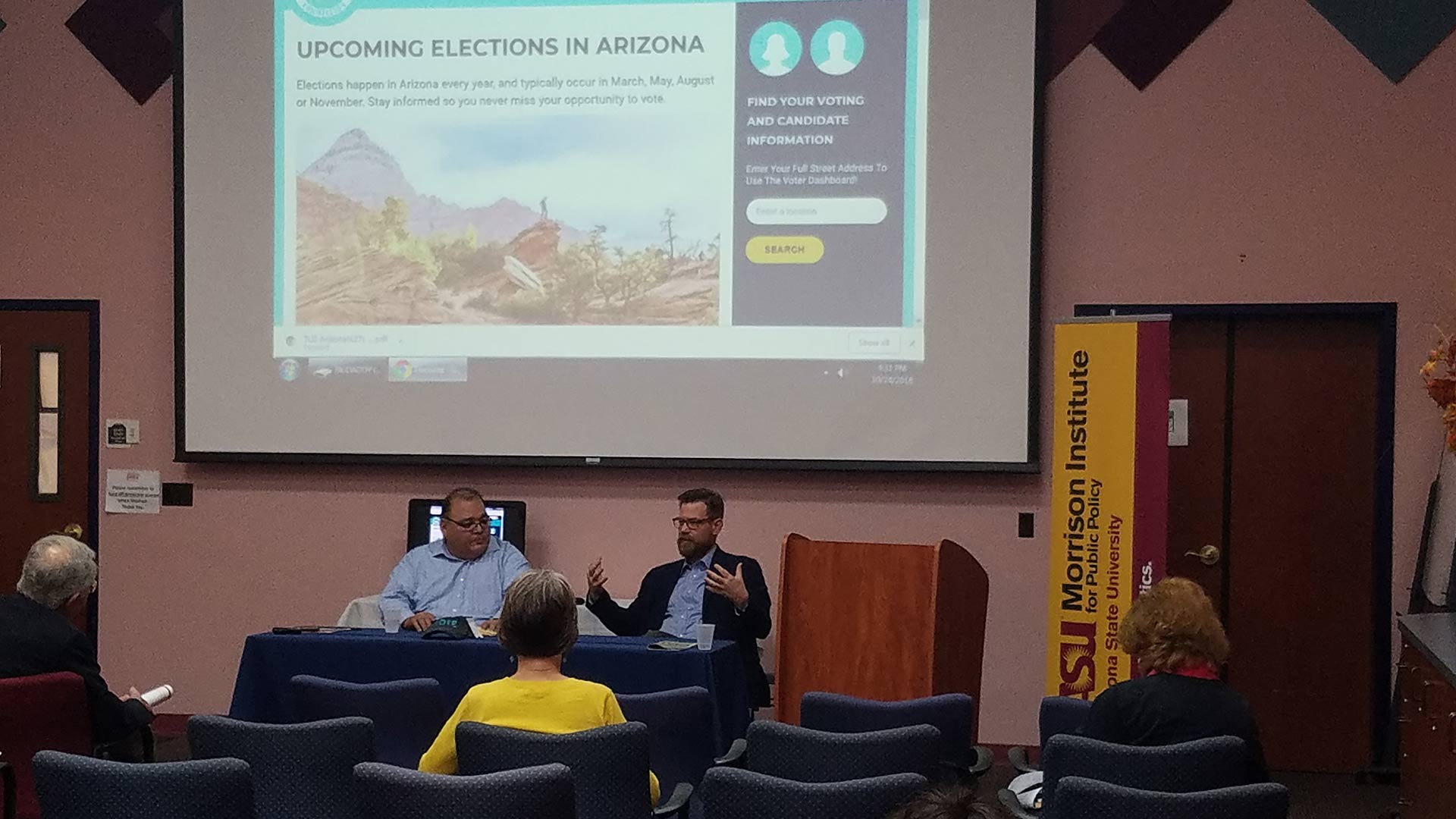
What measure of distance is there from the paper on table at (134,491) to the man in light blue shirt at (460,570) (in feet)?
5.36

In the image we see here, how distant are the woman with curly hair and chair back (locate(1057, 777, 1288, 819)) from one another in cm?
60

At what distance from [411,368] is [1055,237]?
9.51ft

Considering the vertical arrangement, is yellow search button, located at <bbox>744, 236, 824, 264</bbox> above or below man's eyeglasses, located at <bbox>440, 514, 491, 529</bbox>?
above

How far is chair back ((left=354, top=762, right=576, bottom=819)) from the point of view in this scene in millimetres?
2818

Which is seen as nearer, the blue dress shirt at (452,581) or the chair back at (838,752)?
the chair back at (838,752)

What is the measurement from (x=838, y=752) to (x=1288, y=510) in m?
3.80

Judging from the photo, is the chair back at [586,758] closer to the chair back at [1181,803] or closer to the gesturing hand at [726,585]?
the chair back at [1181,803]

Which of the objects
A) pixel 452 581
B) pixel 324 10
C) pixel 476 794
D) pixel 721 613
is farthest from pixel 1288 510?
pixel 324 10

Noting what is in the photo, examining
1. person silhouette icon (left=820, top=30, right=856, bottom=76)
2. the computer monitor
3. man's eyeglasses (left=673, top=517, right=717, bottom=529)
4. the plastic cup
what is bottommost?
the plastic cup

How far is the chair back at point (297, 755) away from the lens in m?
3.47

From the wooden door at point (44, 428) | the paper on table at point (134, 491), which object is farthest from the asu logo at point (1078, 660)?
the wooden door at point (44, 428)

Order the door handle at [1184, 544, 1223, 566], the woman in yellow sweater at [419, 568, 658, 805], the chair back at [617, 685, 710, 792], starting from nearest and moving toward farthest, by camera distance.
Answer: the woman in yellow sweater at [419, 568, 658, 805]
the chair back at [617, 685, 710, 792]
the door handle at [1184, 544, 1223, 566]

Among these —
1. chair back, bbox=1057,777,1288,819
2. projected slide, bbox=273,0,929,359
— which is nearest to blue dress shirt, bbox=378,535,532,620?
projected slide, bbox=273,0,929,359

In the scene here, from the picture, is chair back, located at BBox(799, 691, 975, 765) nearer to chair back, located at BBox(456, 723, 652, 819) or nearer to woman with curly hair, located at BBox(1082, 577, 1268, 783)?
woman with curly hair, located at BBox(1082, 577, 1268, 783)
